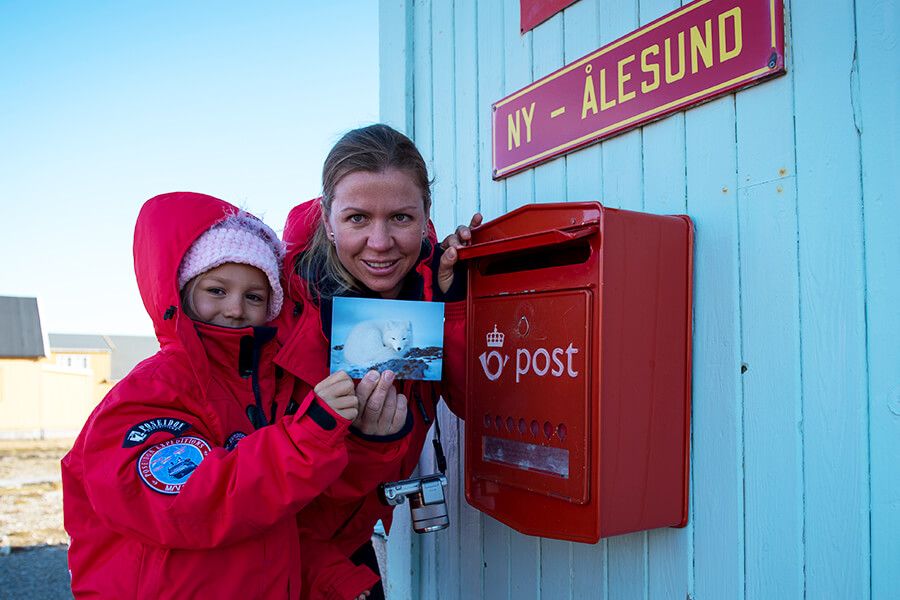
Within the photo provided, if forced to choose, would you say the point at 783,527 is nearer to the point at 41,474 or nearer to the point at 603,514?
the point at 603,514

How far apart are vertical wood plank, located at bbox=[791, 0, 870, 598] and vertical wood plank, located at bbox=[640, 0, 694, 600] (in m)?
0.29

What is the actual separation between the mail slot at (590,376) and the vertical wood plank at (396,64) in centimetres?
137

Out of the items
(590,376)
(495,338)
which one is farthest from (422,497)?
(590,376)

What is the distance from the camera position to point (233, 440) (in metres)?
1.52

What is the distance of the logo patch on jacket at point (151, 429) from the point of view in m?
1.31

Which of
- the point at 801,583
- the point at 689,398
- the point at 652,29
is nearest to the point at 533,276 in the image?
the point at 689,398

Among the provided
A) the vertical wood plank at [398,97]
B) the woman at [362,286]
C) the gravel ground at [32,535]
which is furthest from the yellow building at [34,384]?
the woman at [362,286]

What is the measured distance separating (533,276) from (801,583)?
0.84 meters

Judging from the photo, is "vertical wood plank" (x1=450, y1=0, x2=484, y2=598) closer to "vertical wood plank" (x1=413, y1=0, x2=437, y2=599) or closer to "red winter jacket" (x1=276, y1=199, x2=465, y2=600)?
"vertical wood plank" (x1=413, y1=0, x2=437, y2=599)

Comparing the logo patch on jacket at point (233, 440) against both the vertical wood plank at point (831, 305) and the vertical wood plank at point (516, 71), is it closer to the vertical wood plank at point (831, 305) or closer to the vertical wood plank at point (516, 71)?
the vertical wood plank at point (516, 71)

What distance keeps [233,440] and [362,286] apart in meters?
0.54

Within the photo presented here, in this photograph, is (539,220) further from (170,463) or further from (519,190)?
(170,463)

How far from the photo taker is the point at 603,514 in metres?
1.34

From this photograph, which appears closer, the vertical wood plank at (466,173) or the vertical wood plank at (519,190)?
the vertical wood plank at (519,190)
